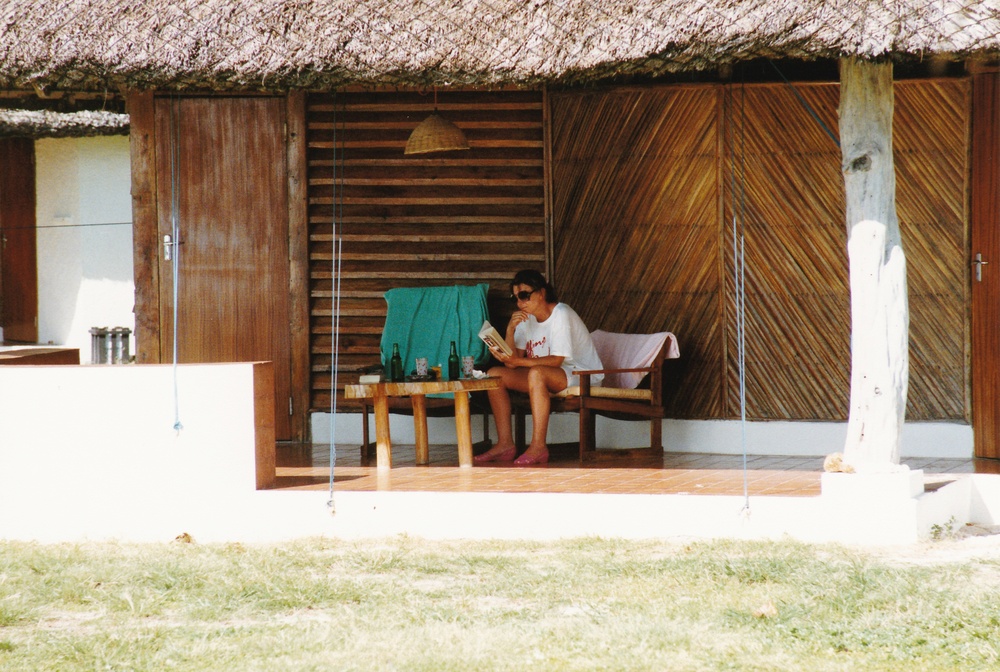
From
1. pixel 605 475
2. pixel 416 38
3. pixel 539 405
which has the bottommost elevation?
pixel 605 475

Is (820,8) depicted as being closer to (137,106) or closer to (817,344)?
(817,344)

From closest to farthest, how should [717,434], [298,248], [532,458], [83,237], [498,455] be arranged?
[532,458] → [498,455] → [717,434] → [298,248] → [83,237]

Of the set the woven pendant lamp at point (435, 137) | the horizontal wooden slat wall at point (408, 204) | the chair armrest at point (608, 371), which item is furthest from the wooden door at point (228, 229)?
the chair armrest at point (608, 371)

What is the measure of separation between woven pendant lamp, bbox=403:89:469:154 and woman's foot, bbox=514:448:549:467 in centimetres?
198

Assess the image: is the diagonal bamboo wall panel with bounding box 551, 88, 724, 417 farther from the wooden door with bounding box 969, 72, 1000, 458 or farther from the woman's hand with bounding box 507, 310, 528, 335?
the wooden door with bounding box 969, 72, 1000, 458

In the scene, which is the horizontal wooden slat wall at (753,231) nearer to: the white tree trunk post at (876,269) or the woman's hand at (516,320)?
the woman's hand at (516,320)

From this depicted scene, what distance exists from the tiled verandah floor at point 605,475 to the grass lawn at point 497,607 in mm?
461

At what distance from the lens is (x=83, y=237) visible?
12.1 metres

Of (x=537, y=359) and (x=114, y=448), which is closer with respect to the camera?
(x=114, y=448)

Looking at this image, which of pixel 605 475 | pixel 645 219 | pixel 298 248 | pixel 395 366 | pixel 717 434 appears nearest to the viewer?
pixel 605 475

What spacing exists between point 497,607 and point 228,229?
170 inches

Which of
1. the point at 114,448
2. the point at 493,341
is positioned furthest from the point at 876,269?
the point at 114,448

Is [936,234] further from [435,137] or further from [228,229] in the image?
[228,229]

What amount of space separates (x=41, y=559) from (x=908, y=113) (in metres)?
5.35
